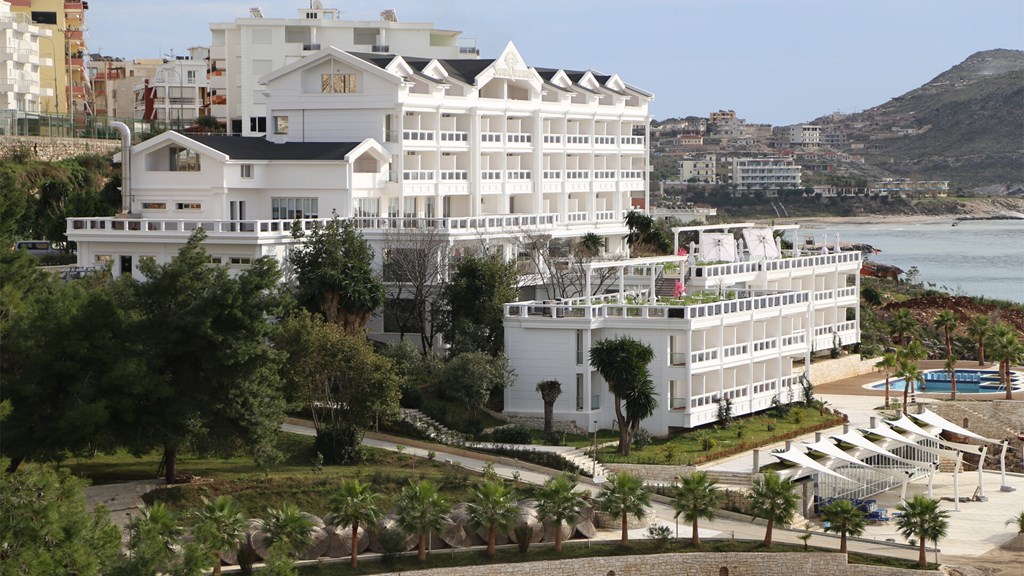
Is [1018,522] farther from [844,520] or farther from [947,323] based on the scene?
[947,323]

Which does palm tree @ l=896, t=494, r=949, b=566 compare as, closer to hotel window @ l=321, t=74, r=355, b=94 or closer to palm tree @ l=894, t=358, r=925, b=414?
palm tree @ l=894, t=358, r=925, b=414

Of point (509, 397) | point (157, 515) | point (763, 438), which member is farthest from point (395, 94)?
point (157, 515)

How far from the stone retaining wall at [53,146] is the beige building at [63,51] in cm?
1809

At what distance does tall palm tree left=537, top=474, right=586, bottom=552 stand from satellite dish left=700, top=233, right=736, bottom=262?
2529 centimetres

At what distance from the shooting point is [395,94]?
2763 inches

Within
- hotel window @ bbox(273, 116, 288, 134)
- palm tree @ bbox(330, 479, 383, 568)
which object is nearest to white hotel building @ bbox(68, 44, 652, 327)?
hotel window @ bbox(273, 116, 288, 134)

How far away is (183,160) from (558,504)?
91.6 feet

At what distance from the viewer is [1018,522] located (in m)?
50.9

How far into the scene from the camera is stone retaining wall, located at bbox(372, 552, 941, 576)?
1719 inches

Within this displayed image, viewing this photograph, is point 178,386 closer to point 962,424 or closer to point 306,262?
point 306,262

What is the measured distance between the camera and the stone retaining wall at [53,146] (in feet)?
279

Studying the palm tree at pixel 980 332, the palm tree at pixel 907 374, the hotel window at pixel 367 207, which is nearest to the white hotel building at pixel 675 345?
the palm tree at pixel 907 374

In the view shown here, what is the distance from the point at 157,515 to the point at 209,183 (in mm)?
27466

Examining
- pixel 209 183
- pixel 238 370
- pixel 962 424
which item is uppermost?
pixel 209 183
